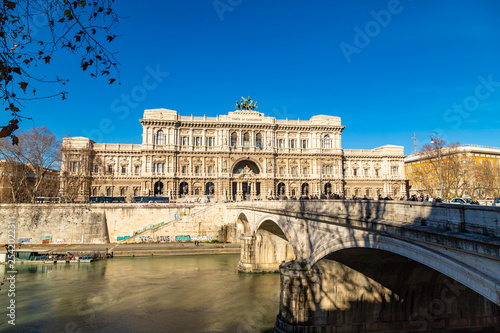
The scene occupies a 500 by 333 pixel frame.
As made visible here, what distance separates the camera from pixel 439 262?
25.7ft

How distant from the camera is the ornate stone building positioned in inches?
2409

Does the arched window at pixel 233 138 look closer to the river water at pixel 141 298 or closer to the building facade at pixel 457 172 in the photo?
the building facade at pixel 457 172

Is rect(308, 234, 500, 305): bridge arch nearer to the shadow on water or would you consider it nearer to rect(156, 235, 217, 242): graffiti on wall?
the shadow on water

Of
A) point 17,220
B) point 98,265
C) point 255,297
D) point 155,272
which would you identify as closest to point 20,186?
point 17,220

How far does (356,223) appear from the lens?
11.8m

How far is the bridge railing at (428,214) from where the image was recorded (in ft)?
22.0

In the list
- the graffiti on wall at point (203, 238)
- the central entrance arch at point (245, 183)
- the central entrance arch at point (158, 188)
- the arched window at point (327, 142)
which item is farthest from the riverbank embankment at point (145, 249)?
the arched window at point (327, 142)

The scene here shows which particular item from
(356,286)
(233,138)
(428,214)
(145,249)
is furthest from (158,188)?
(428,214)

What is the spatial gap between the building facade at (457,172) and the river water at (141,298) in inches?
697

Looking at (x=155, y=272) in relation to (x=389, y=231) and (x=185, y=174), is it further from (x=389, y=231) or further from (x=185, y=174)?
(x=185, y=174)

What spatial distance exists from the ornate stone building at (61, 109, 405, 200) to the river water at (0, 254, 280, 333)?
2711 centimetres

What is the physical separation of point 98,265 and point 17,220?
20295mm

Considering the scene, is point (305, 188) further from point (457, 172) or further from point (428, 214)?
point (428, 214)

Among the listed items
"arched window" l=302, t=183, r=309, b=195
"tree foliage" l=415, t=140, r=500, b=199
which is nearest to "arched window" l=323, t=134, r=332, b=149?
"arched window" l=302, t=183, r=309, b=195
